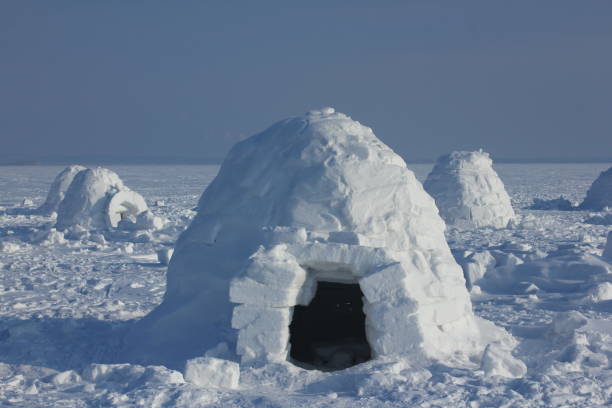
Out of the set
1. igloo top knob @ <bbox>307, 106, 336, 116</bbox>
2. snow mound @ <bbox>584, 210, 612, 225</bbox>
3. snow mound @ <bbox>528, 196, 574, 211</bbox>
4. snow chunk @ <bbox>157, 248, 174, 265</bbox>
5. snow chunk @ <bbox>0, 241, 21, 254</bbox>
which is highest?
igloo top knob @ <bbox>307, 106, 336, 116</bbox>

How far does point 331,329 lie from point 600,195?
2122 centimetres

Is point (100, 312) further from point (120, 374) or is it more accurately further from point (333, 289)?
point (120, 374)

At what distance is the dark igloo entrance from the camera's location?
24.6 ft

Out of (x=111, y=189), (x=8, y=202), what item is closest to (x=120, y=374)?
(x=111, y=189)

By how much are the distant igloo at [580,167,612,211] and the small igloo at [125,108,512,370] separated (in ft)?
66.1

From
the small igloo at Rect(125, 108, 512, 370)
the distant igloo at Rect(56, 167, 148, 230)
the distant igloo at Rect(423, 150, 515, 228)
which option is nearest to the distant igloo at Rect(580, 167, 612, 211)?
the distant igloo at Rect(423, 150, 515, 228)

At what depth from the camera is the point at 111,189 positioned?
21.3 meters

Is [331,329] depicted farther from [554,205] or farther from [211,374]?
[554,205]

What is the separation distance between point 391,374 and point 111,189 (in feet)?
57.9

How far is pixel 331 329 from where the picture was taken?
27.1 feet

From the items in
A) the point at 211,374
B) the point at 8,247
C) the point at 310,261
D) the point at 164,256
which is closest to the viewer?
the point at 211,374

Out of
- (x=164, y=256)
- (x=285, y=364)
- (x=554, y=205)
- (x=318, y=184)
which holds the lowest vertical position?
(x=164, y=256)

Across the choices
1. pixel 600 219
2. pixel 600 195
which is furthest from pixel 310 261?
pixel 600 195

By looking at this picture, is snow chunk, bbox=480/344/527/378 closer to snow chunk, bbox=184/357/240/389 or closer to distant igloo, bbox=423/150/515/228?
snow chunk, bbox=184/357/240/389
